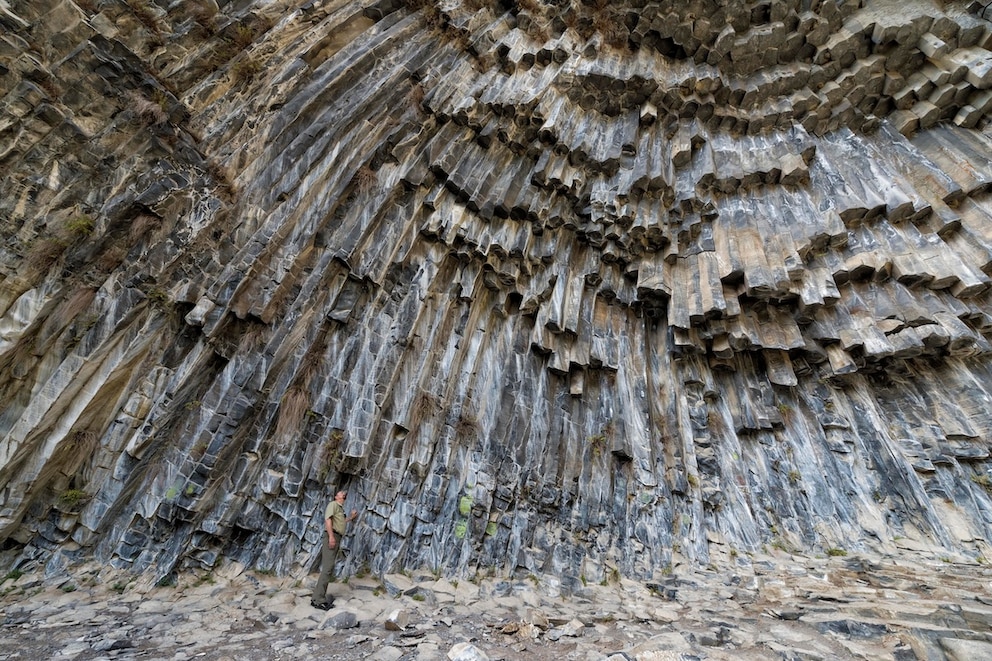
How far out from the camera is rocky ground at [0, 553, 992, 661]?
16.1 feet

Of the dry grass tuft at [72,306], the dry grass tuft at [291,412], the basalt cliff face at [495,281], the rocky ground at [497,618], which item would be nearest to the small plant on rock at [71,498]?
the basalt cliff face at [495,281]

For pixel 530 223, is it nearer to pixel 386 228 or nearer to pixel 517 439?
pixel 386 228

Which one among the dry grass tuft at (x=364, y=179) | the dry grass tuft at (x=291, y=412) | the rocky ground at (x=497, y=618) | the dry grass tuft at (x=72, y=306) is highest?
the dry grass tuft at (x=364, y=179)

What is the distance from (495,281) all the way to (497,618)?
611 cm

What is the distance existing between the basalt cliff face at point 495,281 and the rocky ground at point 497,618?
48 cm

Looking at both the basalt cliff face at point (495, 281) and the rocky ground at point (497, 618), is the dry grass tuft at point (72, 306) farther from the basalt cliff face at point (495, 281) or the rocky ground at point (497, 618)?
the rocky ground at point (497, 618)

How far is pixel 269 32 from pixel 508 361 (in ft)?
25.8

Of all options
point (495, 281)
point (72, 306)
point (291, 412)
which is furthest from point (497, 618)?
point (72, 306)

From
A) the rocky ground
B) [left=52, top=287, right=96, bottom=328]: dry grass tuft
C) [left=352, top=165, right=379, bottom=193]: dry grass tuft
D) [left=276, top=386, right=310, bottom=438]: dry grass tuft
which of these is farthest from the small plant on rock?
[left=352, top=165, right=379, bottom=193]: dry grass tuft

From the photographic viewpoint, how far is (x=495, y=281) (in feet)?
31.5

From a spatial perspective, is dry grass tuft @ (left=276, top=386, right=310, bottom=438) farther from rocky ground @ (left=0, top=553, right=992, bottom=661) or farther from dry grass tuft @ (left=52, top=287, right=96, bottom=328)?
dry grass tuft @ (left=52, top=287, right=96, bottom=328)

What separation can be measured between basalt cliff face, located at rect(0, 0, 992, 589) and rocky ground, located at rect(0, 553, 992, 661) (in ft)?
1.56

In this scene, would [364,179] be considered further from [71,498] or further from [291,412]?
[71,498]

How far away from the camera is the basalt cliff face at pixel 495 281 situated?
6609 millimetres
